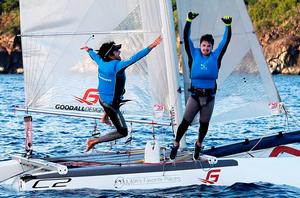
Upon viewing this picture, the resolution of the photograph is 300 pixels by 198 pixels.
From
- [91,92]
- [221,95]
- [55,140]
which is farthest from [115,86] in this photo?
[55,140]

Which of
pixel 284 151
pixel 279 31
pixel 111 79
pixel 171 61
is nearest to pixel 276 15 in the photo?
pixel 279 31

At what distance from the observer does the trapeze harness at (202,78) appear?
36.8ft

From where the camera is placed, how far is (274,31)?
8062cm

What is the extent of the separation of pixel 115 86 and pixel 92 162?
50.8 inches

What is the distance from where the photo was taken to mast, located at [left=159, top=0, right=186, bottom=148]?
39.0ft

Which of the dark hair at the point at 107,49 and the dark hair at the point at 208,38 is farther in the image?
the dark hair at the point at 107,49

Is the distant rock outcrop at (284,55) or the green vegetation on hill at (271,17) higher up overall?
the green vegetation on hill at (271,17)

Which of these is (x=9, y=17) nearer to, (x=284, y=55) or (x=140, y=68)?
(x=284, y=55)

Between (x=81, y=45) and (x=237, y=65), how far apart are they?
2.53 meters

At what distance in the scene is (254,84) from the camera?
12.3 m

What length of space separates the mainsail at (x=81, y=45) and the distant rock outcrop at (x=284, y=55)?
191ft

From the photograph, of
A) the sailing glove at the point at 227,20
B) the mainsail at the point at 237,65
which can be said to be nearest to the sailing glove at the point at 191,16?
the sailing glove at the point at 227,20

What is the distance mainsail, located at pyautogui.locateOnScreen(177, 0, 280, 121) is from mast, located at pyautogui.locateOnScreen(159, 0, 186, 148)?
271mm

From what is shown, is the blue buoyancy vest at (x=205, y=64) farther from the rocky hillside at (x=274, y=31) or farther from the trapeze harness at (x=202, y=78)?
the rocky hillside at (x=274, y=31)
